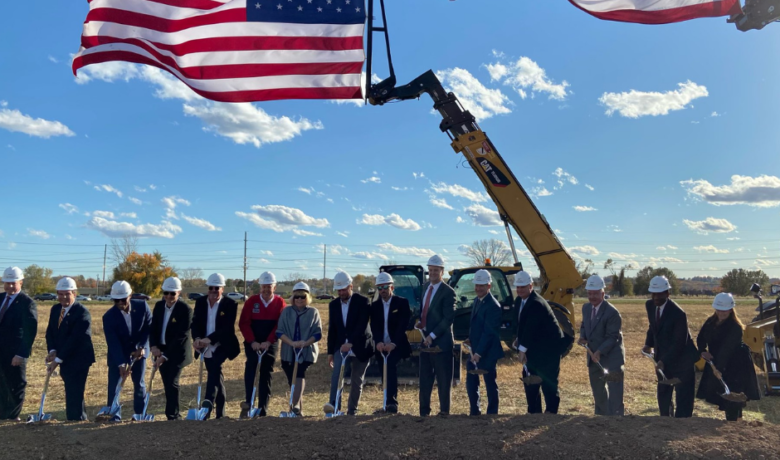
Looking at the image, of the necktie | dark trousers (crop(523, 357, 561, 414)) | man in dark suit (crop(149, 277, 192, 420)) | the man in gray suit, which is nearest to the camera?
dark trousers (crop(523, 357, 561, 414))

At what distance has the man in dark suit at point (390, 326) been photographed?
668cm

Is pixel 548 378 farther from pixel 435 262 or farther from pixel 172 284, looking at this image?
pixel 172 284

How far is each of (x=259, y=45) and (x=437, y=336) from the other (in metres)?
4.18

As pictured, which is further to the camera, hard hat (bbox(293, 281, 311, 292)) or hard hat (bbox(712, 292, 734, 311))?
hard hat (bbox(293, 281, 311, 292))

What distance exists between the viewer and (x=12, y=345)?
6.99 m

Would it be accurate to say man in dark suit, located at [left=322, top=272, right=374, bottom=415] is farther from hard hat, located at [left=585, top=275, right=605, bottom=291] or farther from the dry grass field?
hard hat, located at [left=585, top=275, right=605, bottom=291]

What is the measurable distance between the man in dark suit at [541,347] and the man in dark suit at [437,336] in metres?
0.88

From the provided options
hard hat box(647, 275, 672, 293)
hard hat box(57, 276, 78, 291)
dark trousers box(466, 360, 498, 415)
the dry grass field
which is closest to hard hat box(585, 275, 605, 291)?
hard hat box(647, 275, 672, 293)

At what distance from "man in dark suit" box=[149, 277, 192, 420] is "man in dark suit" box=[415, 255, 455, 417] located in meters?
2.93

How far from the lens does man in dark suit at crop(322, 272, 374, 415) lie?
260 inches

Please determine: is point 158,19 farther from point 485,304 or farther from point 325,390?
point 325,390

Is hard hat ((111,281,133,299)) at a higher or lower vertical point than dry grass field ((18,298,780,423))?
higher

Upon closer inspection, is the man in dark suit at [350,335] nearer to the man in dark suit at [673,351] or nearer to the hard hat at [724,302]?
the man in dark suit at [673,351]

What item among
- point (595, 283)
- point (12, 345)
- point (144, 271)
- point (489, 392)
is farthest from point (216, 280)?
point (144, 271)
